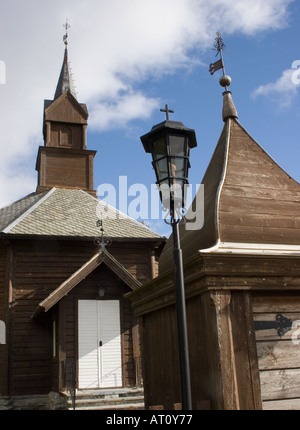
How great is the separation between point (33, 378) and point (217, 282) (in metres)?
12.2

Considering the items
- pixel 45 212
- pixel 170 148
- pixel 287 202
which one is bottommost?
pixel 287 202

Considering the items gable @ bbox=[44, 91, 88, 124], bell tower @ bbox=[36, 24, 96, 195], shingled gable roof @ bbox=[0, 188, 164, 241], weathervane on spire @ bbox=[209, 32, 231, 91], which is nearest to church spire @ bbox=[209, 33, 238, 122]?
weathervane on spire @ bbox=[209, 32, 231, 91]

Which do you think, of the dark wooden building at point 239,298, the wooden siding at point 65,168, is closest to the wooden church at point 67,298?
the wooden siding at point 65,168

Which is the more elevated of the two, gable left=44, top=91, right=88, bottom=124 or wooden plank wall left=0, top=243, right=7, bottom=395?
gable left=44, top=91, right=88, bottom=124

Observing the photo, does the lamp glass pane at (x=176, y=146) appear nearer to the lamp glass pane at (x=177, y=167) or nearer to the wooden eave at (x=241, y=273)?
the lamp glass pane at (x=177, y=167)

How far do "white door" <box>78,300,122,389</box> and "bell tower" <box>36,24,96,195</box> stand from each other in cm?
844

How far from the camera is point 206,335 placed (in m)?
4.43

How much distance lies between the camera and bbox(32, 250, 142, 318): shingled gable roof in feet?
43.4

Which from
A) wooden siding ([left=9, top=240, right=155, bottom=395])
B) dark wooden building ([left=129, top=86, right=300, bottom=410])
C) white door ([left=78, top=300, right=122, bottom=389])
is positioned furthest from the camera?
wooden siding ([left=9, top=240, right=155, bottom=395])

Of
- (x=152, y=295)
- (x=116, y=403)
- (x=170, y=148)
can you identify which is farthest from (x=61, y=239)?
(x=170, y=148)

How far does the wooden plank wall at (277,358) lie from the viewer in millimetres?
4445

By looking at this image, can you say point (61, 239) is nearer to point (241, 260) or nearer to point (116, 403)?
point (116, 403)

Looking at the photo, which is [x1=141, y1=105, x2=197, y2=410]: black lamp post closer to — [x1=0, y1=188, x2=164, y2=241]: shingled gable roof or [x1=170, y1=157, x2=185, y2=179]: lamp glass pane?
[x1=170, y1=157, x2=185, y2=179]: lamp glass pane
